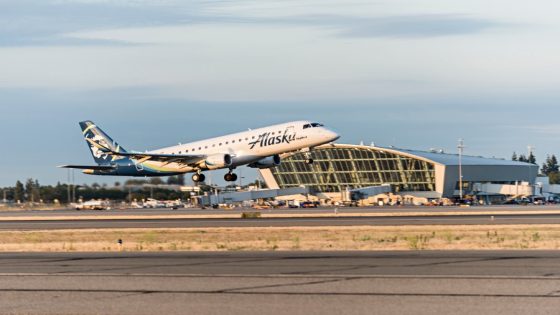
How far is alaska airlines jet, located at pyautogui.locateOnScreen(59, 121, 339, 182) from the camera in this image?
66.3m

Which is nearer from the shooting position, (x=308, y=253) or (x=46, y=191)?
(x=308, y=253)

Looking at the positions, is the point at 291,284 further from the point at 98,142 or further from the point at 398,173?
the point at 398,173

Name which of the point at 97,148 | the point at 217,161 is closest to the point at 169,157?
the point at 217,161

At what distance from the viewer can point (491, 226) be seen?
50062 mm

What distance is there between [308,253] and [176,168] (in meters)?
41.8

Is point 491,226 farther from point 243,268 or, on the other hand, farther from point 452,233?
point 243,268

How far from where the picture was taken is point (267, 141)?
66750mm

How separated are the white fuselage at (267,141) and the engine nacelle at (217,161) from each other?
417 millimetres

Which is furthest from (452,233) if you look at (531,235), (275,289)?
(275,289)

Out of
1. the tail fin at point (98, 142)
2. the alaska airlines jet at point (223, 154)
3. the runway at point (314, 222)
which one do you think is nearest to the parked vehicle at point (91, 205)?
the tail fin at point (98, 142)

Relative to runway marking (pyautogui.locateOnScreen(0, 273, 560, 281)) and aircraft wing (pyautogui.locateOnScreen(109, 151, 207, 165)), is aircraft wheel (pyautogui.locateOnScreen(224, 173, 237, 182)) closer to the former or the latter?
aircraft wing (pyautogui.locateOnScreen(109, 151, 207, 165))

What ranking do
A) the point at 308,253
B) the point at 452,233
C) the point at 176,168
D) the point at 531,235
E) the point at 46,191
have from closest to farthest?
1. the point at 308,253
2. the point at 531,235
3. the point at 452,233
4. the point at 176,168
5. the point at 46,191

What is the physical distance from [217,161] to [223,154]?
0.66 meters

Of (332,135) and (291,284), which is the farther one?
(332,135)
